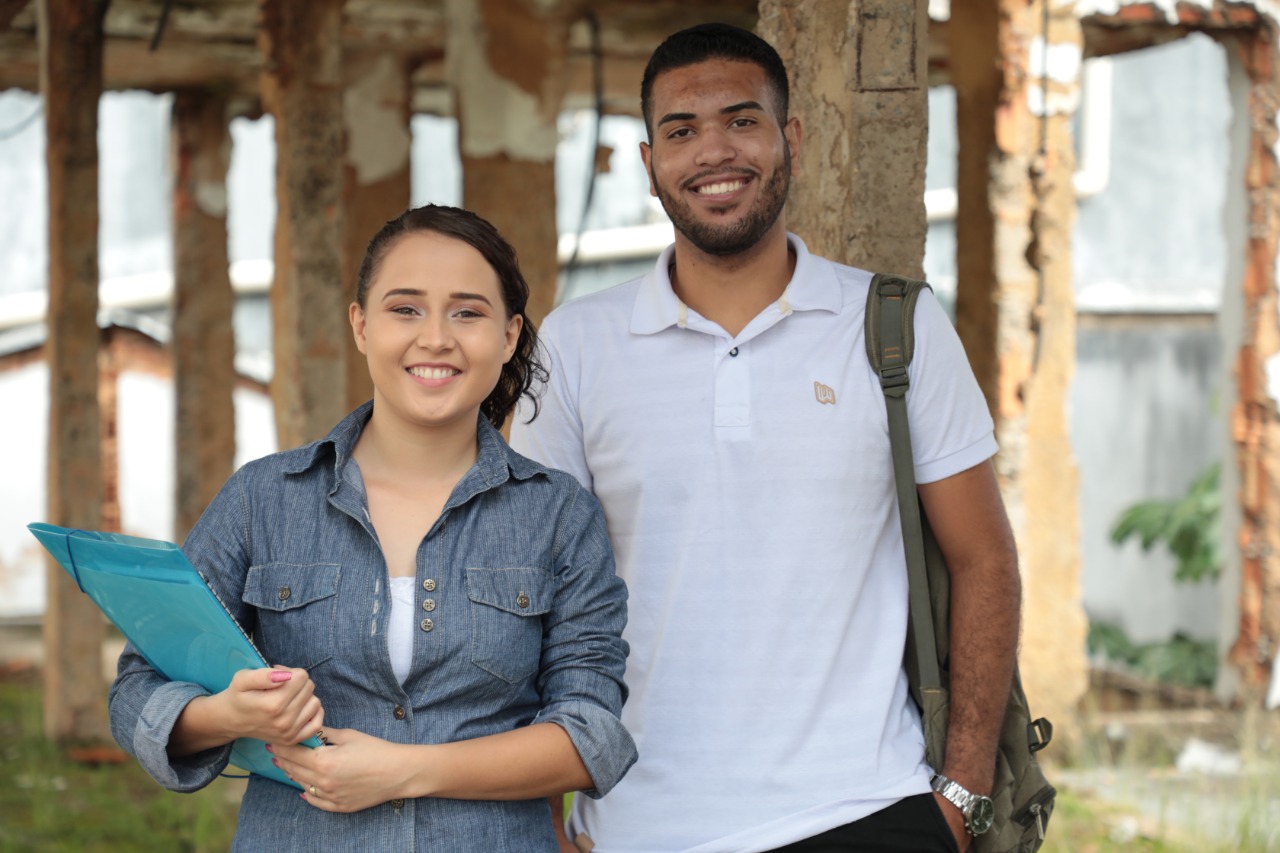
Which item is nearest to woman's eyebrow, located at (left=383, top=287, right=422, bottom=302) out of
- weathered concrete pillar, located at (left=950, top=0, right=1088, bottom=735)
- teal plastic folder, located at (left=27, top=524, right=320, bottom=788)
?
teal plastic folder, located at (left=27, top=524, right=320, bottom=788)

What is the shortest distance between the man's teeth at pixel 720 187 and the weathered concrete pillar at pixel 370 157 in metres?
5.14

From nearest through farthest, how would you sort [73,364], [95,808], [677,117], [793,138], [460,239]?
[460,239]
[677,117]
[793,138]
[95,808]
[73,364]

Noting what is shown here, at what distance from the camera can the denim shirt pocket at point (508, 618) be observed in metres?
1.79

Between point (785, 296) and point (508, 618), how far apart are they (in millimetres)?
705

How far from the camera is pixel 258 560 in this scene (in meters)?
1.83

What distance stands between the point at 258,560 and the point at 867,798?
0.88 metres

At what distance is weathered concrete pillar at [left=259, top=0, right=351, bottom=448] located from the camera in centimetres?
596

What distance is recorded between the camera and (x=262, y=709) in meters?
1.64

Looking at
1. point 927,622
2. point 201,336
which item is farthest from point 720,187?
point 201,336

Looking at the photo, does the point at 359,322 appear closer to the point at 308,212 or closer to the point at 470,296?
the point at 470,296

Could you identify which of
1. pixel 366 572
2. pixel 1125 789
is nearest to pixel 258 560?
pixel 366 572

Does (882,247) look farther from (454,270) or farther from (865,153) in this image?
(454,270)

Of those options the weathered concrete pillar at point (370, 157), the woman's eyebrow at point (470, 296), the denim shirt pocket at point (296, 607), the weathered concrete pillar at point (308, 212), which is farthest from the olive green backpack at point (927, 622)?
the weathered concrete pillar at point (370, 157)

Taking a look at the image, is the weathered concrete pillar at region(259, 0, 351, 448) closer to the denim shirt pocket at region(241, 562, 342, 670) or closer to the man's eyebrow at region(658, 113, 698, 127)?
the man's eyebrow at region(658, 113, 698, 127)
